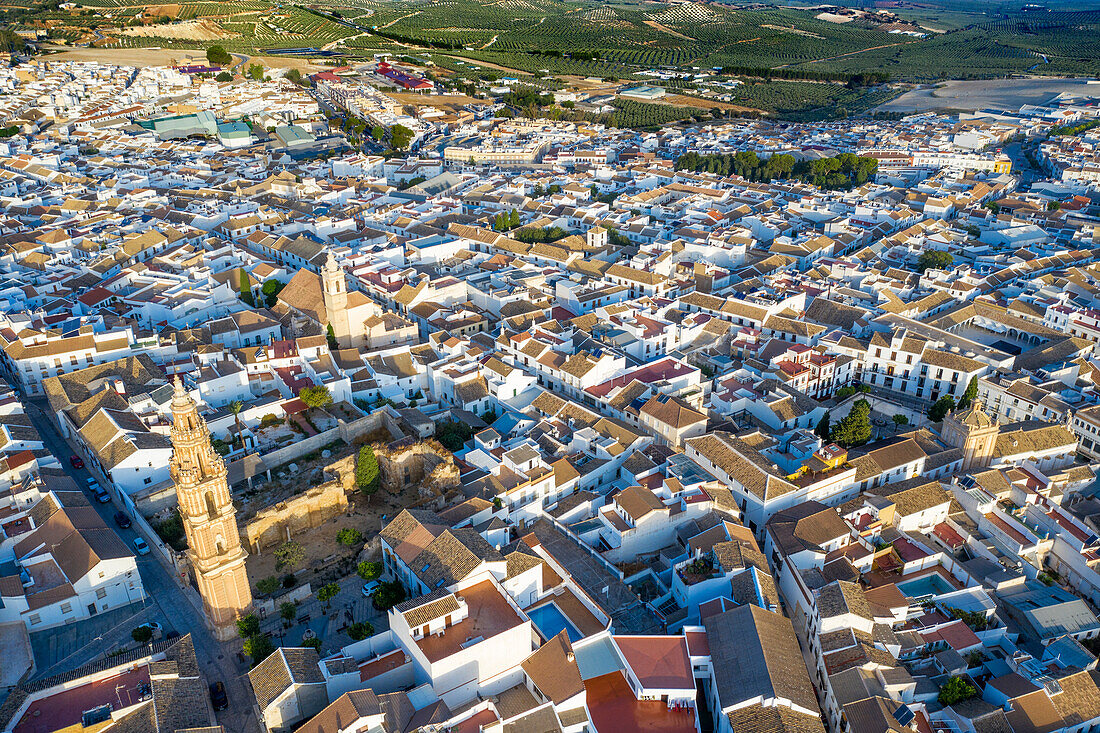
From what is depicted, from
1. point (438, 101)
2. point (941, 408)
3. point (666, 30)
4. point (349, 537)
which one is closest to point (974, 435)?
point (941, 408)

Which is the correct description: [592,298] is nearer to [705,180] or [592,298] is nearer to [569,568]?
[569,568]

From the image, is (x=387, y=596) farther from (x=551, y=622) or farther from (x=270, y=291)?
(x=270, y=291)

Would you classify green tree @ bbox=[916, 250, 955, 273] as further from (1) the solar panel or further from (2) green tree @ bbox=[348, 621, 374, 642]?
(2) green tree @ bbox=[348, 621, 374, 642]

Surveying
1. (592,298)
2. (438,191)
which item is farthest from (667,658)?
(438,191)

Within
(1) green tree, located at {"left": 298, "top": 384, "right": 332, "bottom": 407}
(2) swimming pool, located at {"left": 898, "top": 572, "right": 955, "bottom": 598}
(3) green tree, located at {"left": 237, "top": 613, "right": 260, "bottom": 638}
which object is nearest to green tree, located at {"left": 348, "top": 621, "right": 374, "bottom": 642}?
(3) green tree, located at {"left": 237, "top": 613, "right": 260, "bottom": 638}

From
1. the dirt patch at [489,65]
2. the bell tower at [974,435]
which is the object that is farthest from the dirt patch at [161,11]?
the bell tower at [974,435]
